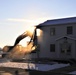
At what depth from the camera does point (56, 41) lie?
3559 cm

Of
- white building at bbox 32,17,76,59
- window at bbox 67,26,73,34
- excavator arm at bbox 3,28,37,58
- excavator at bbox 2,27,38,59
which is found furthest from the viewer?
excavator at bbox 2,27,38,59

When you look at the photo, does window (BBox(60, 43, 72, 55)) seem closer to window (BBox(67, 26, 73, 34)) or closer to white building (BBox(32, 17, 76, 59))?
Answer: white building (BBox(32, 17, 76, 59))

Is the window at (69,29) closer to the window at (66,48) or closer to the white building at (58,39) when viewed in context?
the white building at (58,39)

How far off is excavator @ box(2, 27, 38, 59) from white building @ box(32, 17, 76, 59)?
4.00ft

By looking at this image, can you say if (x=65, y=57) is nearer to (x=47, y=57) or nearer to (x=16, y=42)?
(x=47, y=57)

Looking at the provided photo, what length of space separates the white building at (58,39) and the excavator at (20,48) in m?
1.22

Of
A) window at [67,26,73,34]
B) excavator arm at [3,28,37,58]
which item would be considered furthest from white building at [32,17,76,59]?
excavator arm at [3,28,37,58]

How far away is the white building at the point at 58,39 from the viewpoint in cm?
3406

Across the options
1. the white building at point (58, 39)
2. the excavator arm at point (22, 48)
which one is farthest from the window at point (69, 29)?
the excavator arm at point (22, 48)

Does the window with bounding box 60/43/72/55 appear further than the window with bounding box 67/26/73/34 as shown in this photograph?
No

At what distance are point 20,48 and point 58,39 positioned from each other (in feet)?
24.2

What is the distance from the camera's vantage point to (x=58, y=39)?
115 ft

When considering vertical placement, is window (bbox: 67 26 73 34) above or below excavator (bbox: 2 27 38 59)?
above

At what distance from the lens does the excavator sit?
38.5 meters
